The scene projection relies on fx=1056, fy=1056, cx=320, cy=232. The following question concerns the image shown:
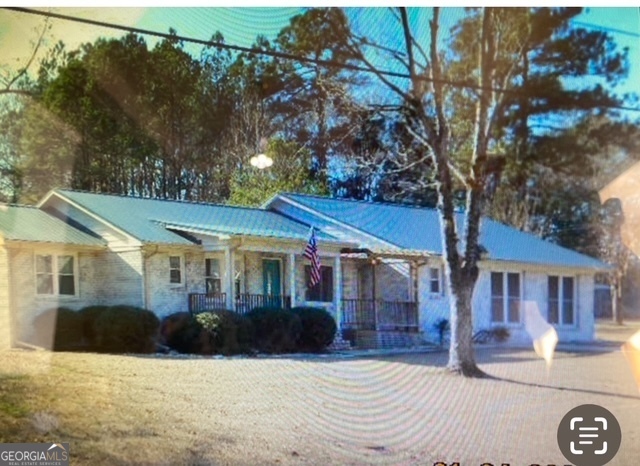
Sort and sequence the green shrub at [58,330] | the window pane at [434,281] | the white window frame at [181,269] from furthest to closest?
the window pane at [434,281] → the white window frame at [181,269] → the green shrub at [58,330]

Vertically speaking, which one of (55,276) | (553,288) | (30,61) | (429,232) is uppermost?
(30,61)

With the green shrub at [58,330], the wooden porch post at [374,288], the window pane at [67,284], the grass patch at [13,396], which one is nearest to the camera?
the grass patch at [13,396]

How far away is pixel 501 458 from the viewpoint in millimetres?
4387

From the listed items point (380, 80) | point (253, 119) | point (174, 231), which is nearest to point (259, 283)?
point (174, 231)

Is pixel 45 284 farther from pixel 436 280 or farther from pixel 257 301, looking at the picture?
pixel 436 280

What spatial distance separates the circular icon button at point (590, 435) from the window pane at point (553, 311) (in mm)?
450

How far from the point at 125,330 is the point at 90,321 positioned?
0.16m

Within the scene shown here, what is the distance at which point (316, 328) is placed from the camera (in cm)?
476

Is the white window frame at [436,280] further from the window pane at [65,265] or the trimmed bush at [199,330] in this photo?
the window pane at [65,265]

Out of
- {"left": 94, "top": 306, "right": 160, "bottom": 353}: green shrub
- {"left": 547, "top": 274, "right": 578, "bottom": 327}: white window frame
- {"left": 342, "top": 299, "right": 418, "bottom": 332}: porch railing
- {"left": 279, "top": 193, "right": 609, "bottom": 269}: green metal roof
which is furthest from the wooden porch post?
{"left": 94, "top": 306, "right": 160, "bottom": 353}: green shrub

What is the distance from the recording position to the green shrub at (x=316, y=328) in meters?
4.71

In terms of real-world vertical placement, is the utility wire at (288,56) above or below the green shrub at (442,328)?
above

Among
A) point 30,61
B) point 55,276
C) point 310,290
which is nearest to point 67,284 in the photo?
point 55,276

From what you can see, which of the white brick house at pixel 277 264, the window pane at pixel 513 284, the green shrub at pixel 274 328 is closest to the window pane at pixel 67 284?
the white brick house at pixel 277 264
